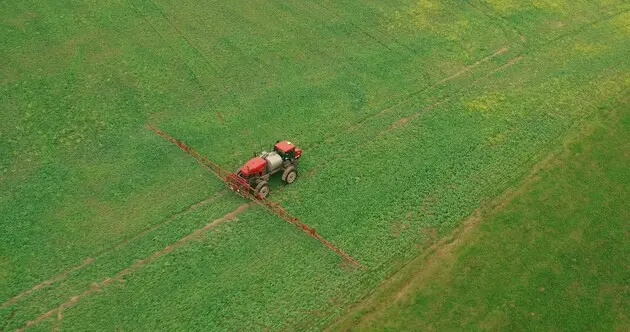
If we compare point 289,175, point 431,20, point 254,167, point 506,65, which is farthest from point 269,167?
point 431,20

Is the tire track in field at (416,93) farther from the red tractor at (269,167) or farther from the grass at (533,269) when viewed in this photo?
the grass at (533,269)

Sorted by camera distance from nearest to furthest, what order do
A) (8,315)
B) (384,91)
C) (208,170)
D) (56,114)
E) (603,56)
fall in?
(8,315) → (208,170) → (56,114) → (384,91) → (603,56)

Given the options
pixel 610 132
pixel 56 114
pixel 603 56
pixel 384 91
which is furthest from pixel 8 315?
pixel 603 56

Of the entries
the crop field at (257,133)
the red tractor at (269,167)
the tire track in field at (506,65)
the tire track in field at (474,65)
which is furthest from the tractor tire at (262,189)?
the tire track in field at (506,65)

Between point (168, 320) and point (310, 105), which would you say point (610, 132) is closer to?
point (310, 105)

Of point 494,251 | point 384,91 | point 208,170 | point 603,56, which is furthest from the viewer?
point 603,56

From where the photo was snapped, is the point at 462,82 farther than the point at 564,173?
Yes

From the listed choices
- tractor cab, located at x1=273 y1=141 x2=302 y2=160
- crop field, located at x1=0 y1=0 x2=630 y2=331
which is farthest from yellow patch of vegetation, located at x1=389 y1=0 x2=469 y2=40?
tractor cab, located at x1=273 y1=141 x2=302 y2=160
